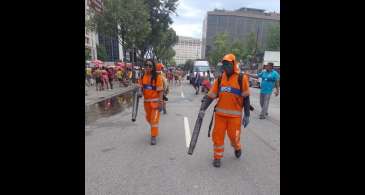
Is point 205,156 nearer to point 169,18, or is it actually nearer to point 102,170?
point 102,170

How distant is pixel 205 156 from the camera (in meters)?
4.06

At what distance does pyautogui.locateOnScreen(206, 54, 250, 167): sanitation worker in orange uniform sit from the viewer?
11.1 ft

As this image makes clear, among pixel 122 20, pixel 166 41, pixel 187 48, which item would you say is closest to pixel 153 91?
pixel 122 20

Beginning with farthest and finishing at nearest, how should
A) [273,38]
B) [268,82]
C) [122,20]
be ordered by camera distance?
[273,38] < [122,20] < [268,82]

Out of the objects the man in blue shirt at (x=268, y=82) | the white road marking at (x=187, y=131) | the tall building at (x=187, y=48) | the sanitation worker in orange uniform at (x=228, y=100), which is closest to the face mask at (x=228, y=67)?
the sanitation worker in orange uniform at (x=228, y=100)

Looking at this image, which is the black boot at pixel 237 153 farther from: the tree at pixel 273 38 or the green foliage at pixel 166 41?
the tree at pixel 273 38

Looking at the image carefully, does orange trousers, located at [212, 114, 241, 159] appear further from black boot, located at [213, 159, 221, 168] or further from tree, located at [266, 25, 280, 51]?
tree, located at [266, 25, 280, 51]

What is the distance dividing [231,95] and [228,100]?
0.09 metres

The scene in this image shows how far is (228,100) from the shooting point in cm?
343

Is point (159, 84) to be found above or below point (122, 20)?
below

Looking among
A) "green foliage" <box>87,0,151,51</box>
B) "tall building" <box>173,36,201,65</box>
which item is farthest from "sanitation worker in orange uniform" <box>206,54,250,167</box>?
"tall building" <box>173,36,201,65</box>

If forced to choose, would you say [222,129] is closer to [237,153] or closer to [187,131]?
[237,153]

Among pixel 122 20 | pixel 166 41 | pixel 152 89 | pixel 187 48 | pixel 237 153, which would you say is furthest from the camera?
pixel 187 48
